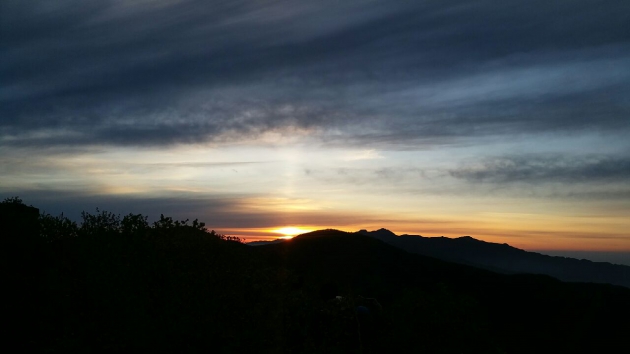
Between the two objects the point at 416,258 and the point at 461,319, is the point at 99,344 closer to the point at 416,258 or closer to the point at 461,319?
the point at 461,319

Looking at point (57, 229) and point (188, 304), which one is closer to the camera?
point (188, 304)

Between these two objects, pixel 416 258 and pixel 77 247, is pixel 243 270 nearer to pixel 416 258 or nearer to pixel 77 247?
pixel 77 247

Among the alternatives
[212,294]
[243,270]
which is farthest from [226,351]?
[243,270]

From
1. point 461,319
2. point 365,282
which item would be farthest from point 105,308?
point 365,282

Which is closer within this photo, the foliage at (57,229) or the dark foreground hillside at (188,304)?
the dark foreground hillside at (188,304)

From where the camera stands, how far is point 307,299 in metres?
32.8

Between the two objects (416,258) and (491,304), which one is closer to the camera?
(491,304)

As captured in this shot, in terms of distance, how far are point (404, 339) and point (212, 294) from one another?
9922 millimetres

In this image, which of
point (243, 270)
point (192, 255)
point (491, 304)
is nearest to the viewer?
point (243, 270)

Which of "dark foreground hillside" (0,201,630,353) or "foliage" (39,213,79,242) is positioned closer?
"dark foreground hillside" (0,201,630,353)

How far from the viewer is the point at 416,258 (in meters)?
174

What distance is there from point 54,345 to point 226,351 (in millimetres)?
11195

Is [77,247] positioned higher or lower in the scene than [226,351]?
higher

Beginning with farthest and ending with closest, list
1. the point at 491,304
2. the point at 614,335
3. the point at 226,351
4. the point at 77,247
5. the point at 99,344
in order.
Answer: the point at 491,304 → the point at 614,335 → the point at 77,247 → the point at 99,344 → the point at 226,351
